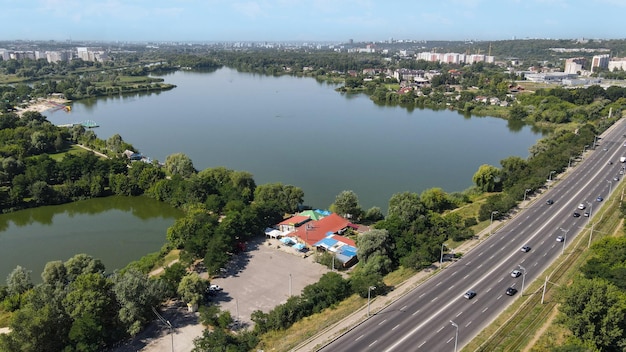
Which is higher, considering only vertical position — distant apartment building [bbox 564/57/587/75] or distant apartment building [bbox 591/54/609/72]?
distant apartment building [bbox 591/54/609/72]

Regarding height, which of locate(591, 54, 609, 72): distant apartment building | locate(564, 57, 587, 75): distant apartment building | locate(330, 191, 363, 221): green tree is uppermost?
locate(591, 54, 609, 72): distant apartment building

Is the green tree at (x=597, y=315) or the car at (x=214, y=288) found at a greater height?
the green tree at (x=597, y=315)

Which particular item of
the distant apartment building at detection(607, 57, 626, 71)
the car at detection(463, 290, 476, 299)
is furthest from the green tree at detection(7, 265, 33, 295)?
the distant apartment building at detection(607, 57, 626, 71)

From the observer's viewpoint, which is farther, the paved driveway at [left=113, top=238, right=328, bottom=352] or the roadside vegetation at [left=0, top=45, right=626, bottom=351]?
the paved driveway at [left=113, top=238, right=328, bottom=352]

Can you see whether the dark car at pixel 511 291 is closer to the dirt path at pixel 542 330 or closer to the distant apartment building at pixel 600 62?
the dirt path at pixel 542 330

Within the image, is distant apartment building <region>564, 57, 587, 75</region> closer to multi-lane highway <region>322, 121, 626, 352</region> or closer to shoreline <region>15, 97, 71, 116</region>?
multi-lane highway <region>322, 121, 626, 352</region>

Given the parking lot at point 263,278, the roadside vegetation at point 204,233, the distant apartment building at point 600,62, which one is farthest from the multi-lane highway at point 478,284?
the distant apartment building at point 600,62

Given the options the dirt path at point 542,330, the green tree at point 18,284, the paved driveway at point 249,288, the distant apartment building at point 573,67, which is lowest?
the paved driveway at point 249,288

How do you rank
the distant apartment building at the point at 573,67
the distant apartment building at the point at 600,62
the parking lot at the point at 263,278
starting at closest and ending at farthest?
the parking lot at the point at 263,278, the distant apartment building at the point at 573,67, the distant apartment building at the point at 600,62

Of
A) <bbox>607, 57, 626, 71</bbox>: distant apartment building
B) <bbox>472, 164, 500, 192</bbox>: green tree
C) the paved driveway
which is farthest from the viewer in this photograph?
<bbox>607, 57, 626, 71</bbox>: distant apartment building
